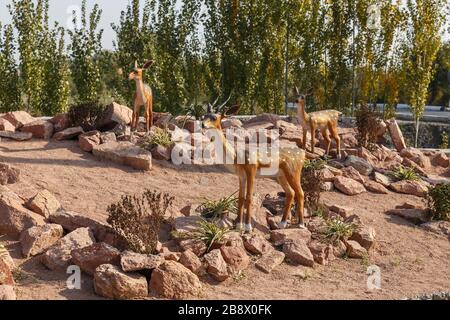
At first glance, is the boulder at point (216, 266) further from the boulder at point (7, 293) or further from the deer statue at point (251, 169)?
the boulder at point (7, 293)

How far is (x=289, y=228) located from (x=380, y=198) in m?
3.47

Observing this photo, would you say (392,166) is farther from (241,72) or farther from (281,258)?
(241,72)

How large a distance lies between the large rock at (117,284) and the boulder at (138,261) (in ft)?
0.34

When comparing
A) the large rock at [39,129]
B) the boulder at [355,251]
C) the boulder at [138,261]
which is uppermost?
the large rock at [39,129]

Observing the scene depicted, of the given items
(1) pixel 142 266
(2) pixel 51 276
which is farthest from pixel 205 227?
(2) pixel 51 276

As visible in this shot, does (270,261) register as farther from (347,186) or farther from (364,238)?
(347,186)

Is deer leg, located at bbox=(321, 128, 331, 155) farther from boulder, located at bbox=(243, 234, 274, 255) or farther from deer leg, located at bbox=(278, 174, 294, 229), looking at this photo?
boulder, located at bbox=(243, 234, 274, 255)

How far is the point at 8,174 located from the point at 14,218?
5.37 feet

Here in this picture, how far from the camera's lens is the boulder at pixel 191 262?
766 cm

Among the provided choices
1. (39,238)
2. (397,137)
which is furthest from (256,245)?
(397,137)

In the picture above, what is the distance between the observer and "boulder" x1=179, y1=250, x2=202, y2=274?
25.1 feet

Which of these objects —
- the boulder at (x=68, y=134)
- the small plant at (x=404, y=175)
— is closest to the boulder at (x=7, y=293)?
the boulder at (x=68, y=134)

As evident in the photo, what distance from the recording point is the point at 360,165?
42.7 feet

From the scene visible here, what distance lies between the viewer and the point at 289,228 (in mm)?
9258
